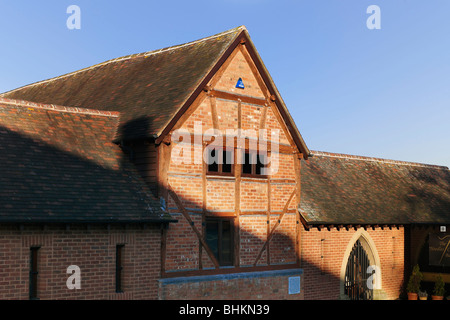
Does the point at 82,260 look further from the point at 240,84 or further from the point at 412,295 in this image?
the point at 412,295

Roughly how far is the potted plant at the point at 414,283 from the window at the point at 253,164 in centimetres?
867

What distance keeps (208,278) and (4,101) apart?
299 inches

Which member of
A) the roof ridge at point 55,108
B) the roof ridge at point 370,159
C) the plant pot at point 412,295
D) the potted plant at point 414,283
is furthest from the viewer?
the roof ridge at point 370,159

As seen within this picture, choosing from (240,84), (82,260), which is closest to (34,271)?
(82,260)

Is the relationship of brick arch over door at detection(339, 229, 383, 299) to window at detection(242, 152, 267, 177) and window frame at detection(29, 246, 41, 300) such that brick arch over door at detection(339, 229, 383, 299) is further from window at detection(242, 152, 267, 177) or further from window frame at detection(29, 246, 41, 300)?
window frame at detection(29, 246, 41, 300)

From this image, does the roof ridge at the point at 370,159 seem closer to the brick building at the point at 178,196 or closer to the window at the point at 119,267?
the brick building at the point at 178,196

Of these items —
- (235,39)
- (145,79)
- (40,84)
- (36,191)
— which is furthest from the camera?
(40,84)

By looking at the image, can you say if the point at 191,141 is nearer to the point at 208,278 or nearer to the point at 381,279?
the point at 208,278

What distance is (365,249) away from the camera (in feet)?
81.3

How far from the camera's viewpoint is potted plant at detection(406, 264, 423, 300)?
81.8 ft

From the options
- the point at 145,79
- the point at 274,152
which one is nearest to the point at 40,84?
the point at 145,79

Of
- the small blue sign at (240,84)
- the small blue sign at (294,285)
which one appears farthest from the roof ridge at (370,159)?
the small blue sign at (240,84)

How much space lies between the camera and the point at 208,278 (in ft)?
60.2

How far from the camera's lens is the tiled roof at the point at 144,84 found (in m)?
18.5
